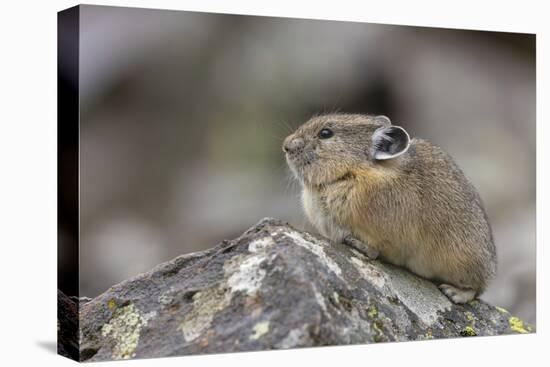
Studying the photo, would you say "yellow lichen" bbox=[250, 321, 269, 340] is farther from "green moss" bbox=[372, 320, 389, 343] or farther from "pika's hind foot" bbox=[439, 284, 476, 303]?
"pika's hind foot" bbox=[439, 284, 476, 303]

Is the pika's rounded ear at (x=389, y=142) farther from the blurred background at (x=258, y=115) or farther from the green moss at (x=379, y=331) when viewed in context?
the green moss at (x=379, y=331)

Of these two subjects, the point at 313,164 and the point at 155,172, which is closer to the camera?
the point at 313,164

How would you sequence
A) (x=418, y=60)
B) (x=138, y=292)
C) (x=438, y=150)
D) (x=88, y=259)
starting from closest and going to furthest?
(x=138, y=292), (x=88, y=259), (x=438, y=150), (x=418, y=60)

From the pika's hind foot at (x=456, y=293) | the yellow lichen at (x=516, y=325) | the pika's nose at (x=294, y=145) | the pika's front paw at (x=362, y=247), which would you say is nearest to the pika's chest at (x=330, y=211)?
the pika's front paw at (x=362, y=247)

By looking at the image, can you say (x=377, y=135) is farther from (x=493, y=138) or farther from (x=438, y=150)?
(x=493, y=138)

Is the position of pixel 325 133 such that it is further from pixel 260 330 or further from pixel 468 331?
pixel 468 331

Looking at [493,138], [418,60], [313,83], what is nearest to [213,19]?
[313,83]
